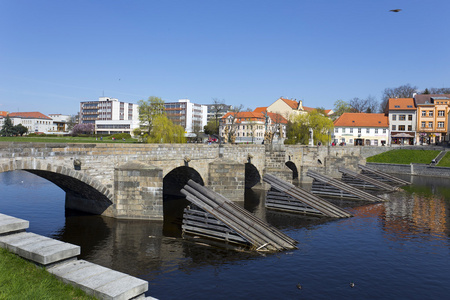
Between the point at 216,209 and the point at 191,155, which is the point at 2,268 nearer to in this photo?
the point at 216,209

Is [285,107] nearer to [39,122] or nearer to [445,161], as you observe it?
[445,161]

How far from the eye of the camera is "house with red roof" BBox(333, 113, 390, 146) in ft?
263

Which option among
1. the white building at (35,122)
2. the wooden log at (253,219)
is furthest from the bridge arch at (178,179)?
the white building at (35,122)

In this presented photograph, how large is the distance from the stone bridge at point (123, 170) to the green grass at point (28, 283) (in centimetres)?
1033

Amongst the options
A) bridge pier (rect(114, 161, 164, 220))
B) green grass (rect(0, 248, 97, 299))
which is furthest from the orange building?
green grass (rect(0, 248, 97, 299))

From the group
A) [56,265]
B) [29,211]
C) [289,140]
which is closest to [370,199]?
[29,211]

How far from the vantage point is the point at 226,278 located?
14.7 meters

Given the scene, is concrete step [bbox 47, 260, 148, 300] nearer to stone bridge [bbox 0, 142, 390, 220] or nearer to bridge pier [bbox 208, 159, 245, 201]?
stone bridge [bbox 0, 142, 390, 220]

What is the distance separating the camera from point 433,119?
7794cm

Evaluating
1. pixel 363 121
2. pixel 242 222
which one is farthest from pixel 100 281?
pixel 363 121

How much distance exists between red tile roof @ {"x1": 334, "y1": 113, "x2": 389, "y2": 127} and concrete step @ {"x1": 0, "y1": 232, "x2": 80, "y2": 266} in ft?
261

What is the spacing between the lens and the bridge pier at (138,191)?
2212 centimetres

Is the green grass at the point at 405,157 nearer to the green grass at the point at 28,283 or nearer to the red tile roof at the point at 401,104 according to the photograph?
the red tile roof at the point at 401,104

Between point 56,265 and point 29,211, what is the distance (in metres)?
18.5
